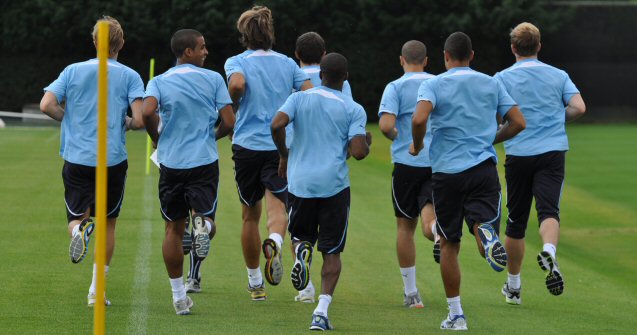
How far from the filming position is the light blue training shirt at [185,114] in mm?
9023

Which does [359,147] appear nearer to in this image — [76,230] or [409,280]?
[409,280]

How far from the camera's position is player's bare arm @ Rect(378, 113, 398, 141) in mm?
9102

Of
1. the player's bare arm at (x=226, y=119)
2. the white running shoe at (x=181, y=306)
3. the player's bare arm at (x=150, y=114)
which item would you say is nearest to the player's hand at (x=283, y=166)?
the player's bare arm at (x=226, y=119)

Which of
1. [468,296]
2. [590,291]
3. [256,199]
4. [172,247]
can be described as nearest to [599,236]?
[590,291]

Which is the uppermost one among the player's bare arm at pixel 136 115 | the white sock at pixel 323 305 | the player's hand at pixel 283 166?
the player's bare arm at pixel 136 115

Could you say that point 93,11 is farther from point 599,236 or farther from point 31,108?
point 599,236

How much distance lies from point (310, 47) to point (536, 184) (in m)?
2.18

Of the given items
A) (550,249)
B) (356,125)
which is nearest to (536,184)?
(550,249)

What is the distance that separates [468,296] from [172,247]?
295 cm

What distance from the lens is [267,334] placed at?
8.46 m

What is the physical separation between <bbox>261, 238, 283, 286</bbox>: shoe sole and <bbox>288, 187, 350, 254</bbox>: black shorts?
0.23 meters

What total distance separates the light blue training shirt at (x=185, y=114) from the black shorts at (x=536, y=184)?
2580mm

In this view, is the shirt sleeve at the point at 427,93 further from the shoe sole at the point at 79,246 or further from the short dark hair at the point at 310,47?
the shoe sole at the point at 79,246

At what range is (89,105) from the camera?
30.4 ft
